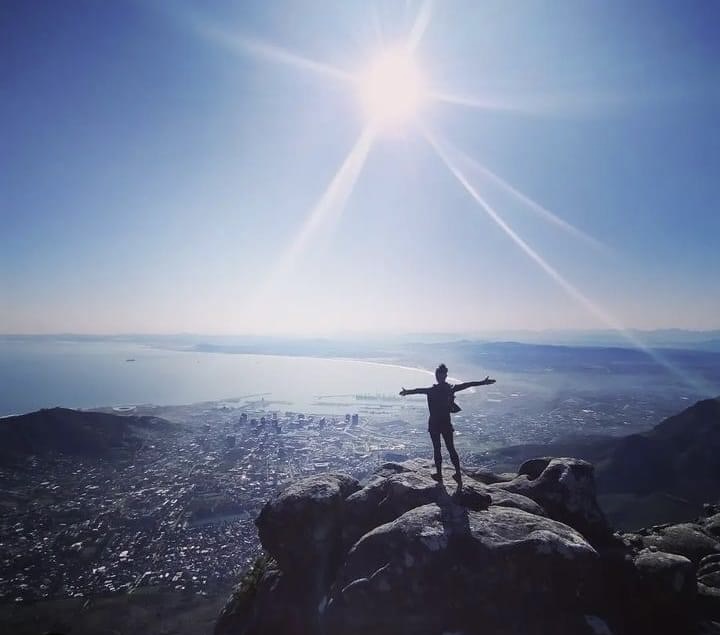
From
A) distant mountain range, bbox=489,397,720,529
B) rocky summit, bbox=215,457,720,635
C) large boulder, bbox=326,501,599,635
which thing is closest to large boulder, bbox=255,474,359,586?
rocky summit, bbox=215,457,720,635

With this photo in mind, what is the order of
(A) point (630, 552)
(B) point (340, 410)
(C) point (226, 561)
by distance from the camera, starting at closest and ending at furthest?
1. (A) point (630, 552)
2. (C) point (226, 561)
3. (B) point (340, 410)

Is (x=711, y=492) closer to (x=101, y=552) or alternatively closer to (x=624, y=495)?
(x=624, y=495)

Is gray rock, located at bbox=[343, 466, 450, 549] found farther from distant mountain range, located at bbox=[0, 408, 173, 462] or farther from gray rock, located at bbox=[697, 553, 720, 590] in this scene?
distant mountain range, located at bbox=[0, 408, 173, 462]

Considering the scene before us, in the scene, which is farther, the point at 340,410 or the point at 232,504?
the point at 340,410

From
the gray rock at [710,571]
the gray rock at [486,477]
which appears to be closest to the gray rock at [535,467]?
the gray rock at [486,477]

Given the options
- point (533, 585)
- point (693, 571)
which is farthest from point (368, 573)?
point (693, 571)

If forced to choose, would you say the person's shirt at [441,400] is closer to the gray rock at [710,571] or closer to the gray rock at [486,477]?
the gray rock at [486,477]

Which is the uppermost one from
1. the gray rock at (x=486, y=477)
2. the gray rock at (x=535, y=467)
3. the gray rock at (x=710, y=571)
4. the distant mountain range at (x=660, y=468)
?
the gray rock at (x=535, y=467)

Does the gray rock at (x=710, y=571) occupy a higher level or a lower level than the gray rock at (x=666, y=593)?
lower
